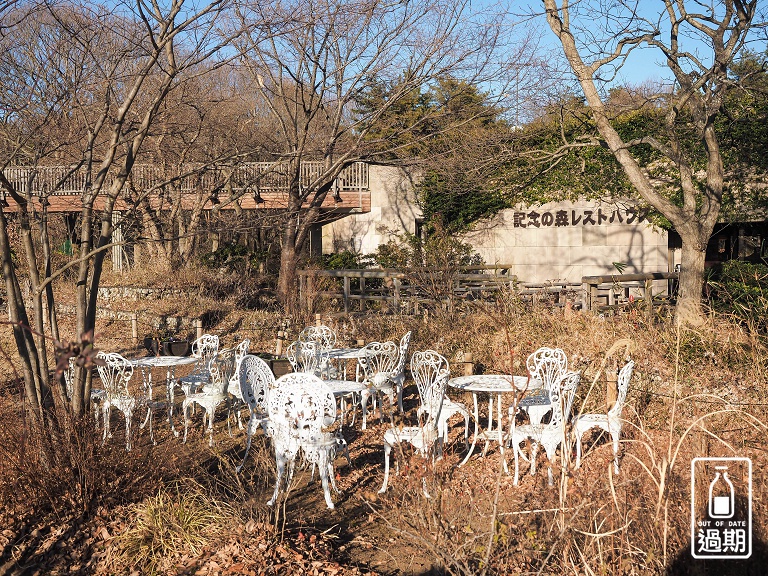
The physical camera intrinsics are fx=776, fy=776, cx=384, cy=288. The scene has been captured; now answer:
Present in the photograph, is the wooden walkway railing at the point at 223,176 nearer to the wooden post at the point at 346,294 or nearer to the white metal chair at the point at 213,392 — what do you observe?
the wooden post at the point at 346,294

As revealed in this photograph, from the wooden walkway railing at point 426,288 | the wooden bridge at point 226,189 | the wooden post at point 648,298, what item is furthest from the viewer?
the wooden bridge at point 226,189

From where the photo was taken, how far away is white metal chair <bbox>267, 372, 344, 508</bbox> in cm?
537

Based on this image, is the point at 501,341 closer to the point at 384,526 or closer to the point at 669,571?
the point at 384,526

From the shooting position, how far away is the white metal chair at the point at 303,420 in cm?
537

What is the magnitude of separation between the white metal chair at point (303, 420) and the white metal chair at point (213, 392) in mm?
1810

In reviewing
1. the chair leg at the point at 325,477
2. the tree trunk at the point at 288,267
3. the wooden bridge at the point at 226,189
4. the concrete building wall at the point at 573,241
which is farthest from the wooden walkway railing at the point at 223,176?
the chair leg at the point at 325,477

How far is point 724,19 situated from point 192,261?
11.2 metres

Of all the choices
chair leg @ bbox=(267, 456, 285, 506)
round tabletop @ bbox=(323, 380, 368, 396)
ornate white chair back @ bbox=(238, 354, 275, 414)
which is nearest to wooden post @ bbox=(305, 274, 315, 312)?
round tabletop @ bbox=(323, 380, 368, 396)

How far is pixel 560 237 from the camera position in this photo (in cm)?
1645

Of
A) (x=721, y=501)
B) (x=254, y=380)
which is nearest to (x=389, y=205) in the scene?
(x=254, y=380)

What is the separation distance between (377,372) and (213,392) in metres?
1.91

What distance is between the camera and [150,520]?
452 cm

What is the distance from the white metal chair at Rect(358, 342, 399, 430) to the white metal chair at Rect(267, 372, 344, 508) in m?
1.91

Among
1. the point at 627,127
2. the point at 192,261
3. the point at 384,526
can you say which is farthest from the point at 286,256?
the point at 384,526
